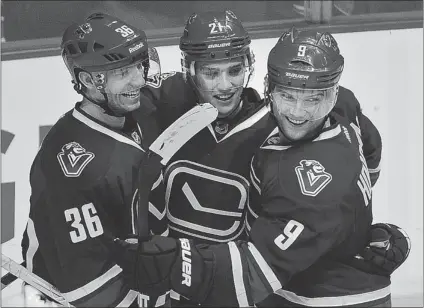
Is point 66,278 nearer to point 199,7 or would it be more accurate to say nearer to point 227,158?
point 227,158

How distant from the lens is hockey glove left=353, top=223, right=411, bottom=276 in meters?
2.46

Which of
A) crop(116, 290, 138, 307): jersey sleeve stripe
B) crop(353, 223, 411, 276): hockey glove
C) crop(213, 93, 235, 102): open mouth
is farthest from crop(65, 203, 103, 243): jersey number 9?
crop(353, 223, 411, 276): hockey glove

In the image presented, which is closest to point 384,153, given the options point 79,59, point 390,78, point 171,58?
point 390,78

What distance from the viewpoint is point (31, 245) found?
103 inches

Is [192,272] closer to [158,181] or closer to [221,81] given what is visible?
[158,181]

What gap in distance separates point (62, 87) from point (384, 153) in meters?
1.17

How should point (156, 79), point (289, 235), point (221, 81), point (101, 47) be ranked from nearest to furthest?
point (289, 235) < point (101, 47) < point (221, 81) < point (156, 79)

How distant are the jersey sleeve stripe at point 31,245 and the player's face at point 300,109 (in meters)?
0.72

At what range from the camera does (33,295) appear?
9.26 feet

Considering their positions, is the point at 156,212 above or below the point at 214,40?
below

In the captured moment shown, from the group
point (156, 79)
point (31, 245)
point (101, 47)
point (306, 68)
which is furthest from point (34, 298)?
point (306, 68)

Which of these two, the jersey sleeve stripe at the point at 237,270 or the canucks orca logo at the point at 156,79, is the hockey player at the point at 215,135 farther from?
the jersey sleeve stripe at the point at 237,270

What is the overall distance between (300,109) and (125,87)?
0.45 meters

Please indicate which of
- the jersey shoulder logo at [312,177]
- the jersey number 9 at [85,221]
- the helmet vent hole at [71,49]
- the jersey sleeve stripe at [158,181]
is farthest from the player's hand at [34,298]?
the jersey shoulder logo at [312,177]
